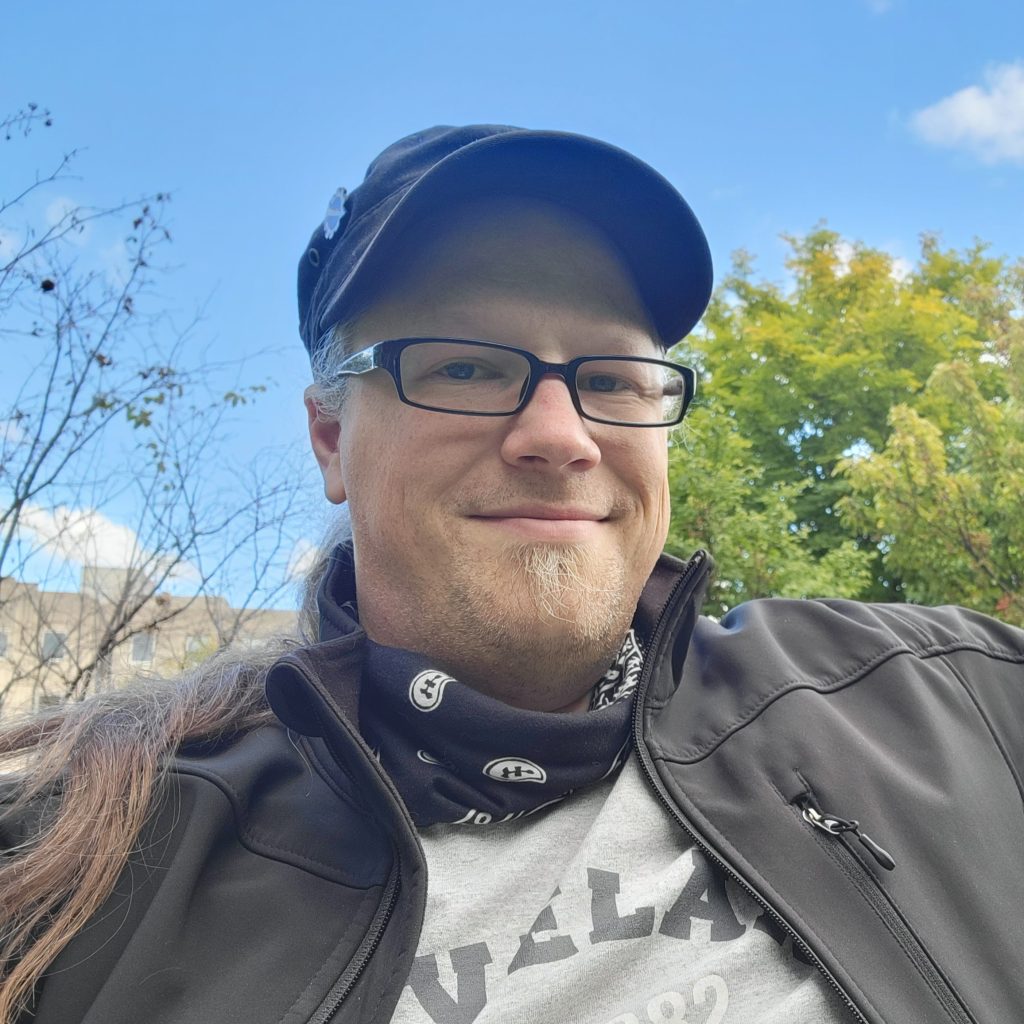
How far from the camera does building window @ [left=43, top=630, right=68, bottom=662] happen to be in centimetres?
414

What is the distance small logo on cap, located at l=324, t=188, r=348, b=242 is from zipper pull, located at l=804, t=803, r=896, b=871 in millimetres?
Result: 1489

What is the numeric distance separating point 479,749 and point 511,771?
0.22 feet

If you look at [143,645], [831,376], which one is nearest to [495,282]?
[143,645]

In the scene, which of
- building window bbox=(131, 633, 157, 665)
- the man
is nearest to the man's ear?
the man

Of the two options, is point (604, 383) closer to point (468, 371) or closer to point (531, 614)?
point (468, 371)

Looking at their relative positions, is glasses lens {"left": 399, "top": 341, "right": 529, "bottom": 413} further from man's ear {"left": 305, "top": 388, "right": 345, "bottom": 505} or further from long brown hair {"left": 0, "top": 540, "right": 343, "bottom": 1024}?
long brown hair {"left": 0, "top": 540, "right": 343, "bottom": 1024}

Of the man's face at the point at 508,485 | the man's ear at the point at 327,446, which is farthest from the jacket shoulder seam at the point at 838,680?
the man's ear at the point at 327,446

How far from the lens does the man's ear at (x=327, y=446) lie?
1.93 metres

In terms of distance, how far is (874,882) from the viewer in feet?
4.34

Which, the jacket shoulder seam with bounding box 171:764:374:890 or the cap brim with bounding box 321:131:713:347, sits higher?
the cap brim with bounding box 321:131:713:347

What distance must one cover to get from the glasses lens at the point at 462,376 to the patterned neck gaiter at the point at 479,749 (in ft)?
1.63

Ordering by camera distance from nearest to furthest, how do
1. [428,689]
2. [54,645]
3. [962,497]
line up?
[428,689] → [54,645] → [962,497]

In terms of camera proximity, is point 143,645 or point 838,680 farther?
point 143,645

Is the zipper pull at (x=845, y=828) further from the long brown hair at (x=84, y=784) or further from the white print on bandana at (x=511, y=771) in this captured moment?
the long brown hair at (x=84, y=784)
